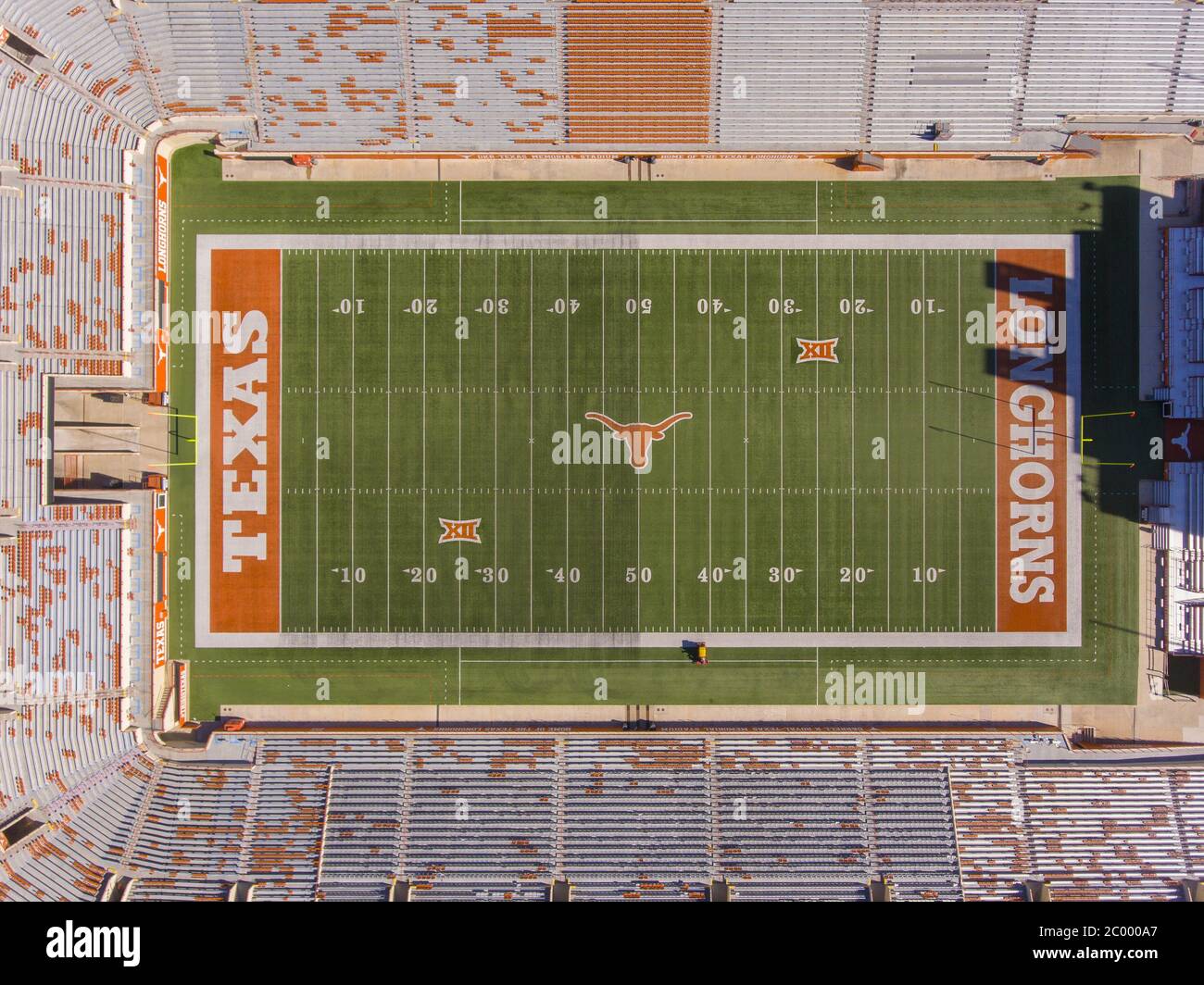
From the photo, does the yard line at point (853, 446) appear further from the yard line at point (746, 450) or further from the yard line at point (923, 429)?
the yard line at point (746, 450)

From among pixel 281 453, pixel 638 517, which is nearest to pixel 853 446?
pixel 638 517

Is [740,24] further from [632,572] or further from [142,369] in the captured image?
[142,369]

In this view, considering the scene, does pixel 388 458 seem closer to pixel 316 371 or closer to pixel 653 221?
pixel 316 371

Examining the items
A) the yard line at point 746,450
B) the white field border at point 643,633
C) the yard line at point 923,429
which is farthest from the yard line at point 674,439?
the yard line at point 923,429

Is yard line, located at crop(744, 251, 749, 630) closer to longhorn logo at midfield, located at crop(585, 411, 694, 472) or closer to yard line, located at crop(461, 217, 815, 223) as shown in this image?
longhorn logo at midfield, located at crop(585, 411, 694, 472)
